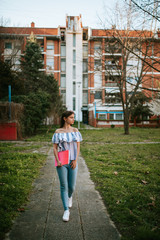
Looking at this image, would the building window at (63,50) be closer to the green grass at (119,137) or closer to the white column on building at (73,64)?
the white column on building at (73,64)

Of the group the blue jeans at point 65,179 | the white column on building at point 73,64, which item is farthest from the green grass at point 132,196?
the white column on building at point 73,64

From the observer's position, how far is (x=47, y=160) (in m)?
7.68

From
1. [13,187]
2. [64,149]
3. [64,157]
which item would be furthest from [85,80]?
[64,157]

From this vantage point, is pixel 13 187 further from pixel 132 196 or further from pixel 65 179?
pixel 132 196

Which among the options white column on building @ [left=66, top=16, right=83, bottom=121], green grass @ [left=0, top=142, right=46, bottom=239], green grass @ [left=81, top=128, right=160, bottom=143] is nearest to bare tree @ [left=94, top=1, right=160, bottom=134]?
green grass @ [left=81, top=128, right=160, bottom=143]

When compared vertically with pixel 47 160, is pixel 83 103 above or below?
above

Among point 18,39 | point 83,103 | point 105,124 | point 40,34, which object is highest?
point 40,34

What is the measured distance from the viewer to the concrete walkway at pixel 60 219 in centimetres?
270

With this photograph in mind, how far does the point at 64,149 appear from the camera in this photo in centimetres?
327

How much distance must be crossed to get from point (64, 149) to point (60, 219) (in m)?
1.18

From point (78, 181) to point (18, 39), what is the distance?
29.8 m

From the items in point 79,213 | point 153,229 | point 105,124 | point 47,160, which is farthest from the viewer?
point 105,124

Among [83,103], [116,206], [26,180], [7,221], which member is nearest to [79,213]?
[116,206]

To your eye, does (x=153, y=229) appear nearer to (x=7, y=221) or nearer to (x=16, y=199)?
(x=7, y=221)
